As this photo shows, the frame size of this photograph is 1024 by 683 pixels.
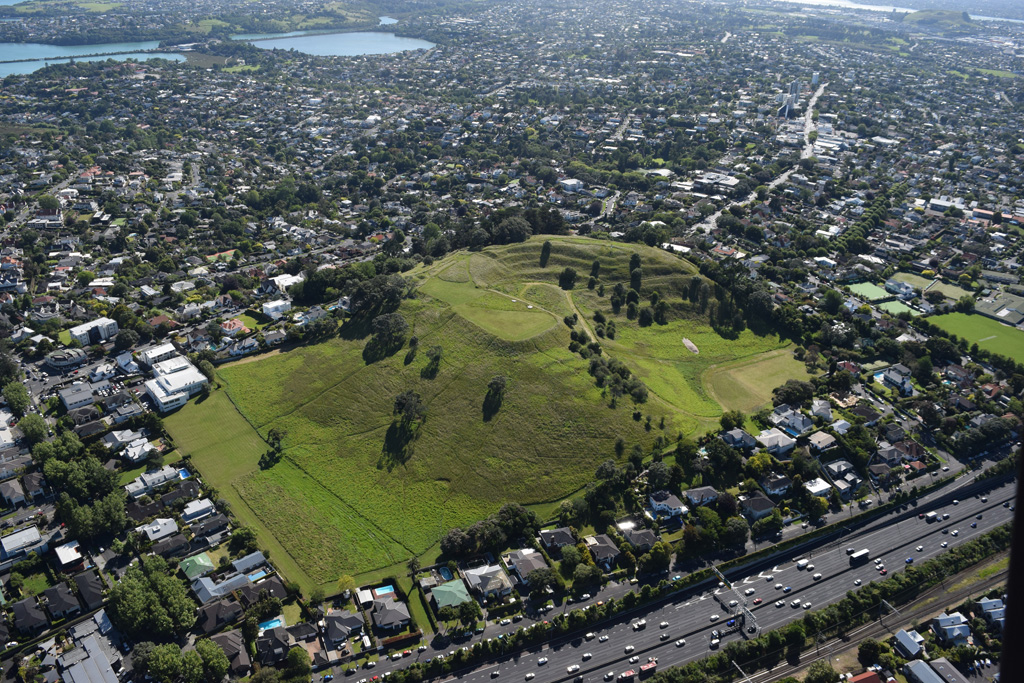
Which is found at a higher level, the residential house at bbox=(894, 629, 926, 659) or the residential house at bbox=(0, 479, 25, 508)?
the residential house at bbox=(0, 479, 25, 508)

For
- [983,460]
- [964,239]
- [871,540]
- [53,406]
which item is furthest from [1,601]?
[964,239]

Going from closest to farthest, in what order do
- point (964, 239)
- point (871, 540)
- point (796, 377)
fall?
point (871, 540) → point (796, 377) → point (964, 239)

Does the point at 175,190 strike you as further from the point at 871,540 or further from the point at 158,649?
the point at 871,540

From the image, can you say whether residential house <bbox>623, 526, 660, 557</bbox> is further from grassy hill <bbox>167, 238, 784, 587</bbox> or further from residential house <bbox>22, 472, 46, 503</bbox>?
residential house <bbox>22, 472, 46, 503</bbox>

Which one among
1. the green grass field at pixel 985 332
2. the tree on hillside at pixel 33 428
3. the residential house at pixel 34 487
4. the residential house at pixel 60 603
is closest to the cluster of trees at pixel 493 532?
the residential house at pixel 60 603

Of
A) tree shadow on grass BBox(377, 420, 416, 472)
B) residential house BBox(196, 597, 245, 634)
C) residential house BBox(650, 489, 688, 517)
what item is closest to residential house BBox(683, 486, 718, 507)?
residential house BBox(650, 489, 688, 517)

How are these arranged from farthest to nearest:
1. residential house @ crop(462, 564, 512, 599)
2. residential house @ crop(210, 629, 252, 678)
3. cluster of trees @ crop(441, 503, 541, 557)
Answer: cluster of trees @ crop(441, 503, 541, 557) < residential house @ crop(462, 564, 512, 599) < residential house @ crop(210, 629, 252, 678)
